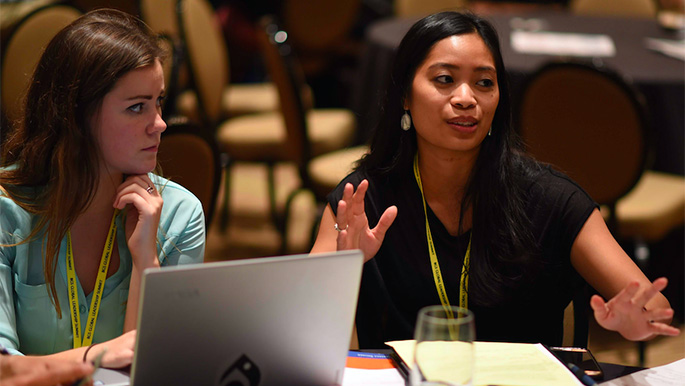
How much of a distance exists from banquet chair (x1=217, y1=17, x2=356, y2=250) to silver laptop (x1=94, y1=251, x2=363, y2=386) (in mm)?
2265

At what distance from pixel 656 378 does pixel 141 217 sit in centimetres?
101

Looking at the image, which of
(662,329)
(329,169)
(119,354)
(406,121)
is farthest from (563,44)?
(119,354)

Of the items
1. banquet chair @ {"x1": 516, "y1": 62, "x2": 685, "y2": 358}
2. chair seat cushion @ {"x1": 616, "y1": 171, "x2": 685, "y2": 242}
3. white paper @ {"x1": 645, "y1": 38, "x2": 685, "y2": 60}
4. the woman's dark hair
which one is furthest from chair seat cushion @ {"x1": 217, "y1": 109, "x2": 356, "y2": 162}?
the woman's dark hair

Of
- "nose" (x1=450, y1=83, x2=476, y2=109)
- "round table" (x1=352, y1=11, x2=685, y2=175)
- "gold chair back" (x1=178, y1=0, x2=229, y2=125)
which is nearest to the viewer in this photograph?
"nose" (x1=450, y1=83, x2=476, y2=109)

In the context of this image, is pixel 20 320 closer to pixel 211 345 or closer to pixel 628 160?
pixel 211 345

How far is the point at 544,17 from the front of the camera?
4781 mm

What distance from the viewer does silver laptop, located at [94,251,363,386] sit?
3.60 ft

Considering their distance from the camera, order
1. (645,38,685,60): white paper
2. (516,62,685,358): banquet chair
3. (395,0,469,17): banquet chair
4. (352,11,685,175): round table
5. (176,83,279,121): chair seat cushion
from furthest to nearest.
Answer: (395,0,469,17): banquet chair
(176,83,279,121): chair seat cushion
(645,38,685,60): white paper
(352,11,685,175): round table
(516,62,685,358): banquet chair

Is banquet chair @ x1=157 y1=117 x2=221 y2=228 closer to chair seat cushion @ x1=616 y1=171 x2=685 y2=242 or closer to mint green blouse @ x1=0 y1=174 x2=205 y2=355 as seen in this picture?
mint green blouse @ x1=0 y1=174 x2=205 y2=355

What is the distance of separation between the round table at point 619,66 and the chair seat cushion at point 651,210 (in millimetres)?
214

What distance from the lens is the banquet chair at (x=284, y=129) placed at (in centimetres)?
341

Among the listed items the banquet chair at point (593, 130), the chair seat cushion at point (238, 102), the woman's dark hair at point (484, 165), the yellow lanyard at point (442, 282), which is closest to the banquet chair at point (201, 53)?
the chair seat cushion at point (238, 102)

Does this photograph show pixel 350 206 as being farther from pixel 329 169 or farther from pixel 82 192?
pixel 329 169

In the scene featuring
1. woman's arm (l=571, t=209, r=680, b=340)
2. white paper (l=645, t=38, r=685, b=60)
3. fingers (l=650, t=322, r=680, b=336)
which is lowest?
fingers (l=650, t=322, r=680, b=336)
